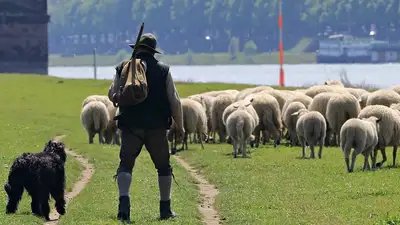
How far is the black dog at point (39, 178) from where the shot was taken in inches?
576

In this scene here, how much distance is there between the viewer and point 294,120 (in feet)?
96.8

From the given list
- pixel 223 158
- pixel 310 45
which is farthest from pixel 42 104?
pixel 310 45

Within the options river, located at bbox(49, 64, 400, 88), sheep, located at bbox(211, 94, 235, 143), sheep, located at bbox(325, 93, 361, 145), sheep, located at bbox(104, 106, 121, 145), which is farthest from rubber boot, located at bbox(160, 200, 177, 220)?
river, located at bbox(49, 64, 400, 88)

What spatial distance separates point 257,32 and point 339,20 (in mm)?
13112

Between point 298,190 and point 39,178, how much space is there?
5.35 metres

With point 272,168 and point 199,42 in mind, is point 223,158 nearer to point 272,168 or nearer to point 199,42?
point 272,168

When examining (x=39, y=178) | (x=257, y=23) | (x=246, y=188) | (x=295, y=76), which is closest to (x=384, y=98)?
(x=246, y=188)

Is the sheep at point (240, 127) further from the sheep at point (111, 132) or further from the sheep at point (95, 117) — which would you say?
the sheep at point (111, 132)

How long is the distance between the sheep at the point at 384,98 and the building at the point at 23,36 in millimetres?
60707

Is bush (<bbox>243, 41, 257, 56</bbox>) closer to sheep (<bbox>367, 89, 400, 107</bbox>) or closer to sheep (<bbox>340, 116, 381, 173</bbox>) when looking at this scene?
sheep (<bbox>367, 89, 400, 107</bbox>)

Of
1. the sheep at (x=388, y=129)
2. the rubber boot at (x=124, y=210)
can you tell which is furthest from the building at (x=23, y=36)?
the rubber boot at (x=124, y=210)

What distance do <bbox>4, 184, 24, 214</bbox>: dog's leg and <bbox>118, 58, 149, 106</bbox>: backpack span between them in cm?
173

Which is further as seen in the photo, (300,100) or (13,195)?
(300,100)

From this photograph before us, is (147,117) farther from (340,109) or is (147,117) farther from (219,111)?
(219,111)
